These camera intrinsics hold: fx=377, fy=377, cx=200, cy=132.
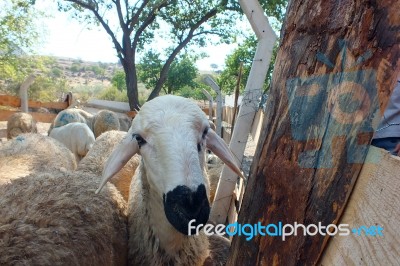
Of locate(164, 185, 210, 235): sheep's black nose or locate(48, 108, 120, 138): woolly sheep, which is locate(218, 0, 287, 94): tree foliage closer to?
locate(48, 108, 120, 138): woolly sheep

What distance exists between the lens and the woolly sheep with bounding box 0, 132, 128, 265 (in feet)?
6.55

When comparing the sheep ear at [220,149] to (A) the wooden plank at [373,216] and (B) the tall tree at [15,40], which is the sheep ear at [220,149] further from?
(B) the tall tree at [15,40]

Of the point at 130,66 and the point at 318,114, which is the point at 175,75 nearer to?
the point at 130,66

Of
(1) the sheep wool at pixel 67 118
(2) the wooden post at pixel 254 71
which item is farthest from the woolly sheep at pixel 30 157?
(1) the sheep wool at pixel 67 118

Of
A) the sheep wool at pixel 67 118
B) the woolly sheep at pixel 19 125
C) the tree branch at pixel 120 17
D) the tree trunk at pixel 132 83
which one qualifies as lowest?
the woolly sheep at pixel 19 125

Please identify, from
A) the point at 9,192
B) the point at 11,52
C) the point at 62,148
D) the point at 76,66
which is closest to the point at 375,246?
the point at 9,192

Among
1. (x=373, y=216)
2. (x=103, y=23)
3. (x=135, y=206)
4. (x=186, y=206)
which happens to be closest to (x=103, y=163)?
(x=135, y=206)

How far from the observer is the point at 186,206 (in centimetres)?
209

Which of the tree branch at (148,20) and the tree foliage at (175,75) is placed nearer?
the tree branch at (148,20)

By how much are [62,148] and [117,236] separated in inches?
152

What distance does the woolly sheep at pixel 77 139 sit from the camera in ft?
30.0

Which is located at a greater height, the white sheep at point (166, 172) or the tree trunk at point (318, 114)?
the tree trunk at point (318, 114)

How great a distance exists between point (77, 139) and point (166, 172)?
296 inches

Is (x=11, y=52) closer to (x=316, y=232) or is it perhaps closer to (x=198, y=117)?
(x=198, y=117)
